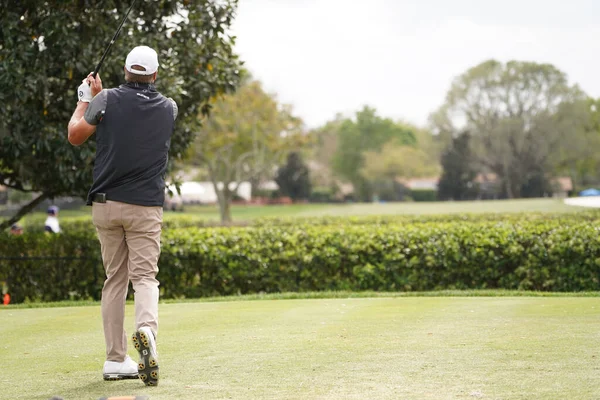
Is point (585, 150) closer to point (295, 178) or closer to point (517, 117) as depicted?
point (517, 117)

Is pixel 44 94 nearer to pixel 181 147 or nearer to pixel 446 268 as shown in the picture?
pixel 181 147

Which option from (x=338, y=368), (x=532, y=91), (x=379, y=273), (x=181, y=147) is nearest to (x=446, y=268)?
(x=379, y=273)

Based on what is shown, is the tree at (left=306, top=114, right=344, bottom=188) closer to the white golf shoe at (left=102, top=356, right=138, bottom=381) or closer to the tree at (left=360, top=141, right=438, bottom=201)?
the tree at (left=360, top=141, right=438, bottom=201)

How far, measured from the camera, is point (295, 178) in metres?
95.8

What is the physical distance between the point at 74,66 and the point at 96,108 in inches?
→ 334

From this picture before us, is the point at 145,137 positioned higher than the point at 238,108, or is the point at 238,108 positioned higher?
the point at 238,108

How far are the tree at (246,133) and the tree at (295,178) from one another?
43.3 m

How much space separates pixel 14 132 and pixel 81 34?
1.84 metres

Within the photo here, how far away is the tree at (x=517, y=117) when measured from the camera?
96.6 m

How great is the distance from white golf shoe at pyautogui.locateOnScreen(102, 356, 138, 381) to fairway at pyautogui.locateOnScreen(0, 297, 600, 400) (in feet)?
0.35

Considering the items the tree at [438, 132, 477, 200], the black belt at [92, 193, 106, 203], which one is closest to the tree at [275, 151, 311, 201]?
the tree at [438, 132, 477, 200]

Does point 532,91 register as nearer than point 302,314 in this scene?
No

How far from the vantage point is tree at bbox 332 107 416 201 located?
4838 inches

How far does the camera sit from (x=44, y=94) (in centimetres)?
1397
